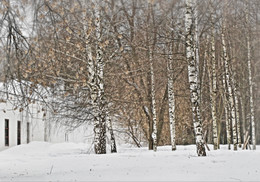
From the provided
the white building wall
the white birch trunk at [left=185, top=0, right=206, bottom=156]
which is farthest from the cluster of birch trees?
the white building wall

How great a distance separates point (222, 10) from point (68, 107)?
9.38 metres

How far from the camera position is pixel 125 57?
1997 cm

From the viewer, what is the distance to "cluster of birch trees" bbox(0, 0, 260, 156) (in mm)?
10984

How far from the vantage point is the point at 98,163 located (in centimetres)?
1246

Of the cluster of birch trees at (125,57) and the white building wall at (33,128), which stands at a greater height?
the cluster of birch trees at (125,57)

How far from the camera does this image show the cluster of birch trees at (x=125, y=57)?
36.0 ft

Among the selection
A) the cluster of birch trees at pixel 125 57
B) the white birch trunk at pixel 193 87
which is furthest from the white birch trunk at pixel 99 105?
the white birch trunk at pixel 193 87

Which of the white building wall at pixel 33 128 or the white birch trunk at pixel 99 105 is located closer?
the white birch trunk at pixel 99 105

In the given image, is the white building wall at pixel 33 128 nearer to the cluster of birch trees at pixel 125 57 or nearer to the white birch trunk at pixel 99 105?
the cluster of birch trees at pixel 125 57

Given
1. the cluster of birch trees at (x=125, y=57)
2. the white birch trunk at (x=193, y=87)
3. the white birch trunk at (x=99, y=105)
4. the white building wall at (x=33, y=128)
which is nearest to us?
the cluster of birch trees at (x=125, y=57)

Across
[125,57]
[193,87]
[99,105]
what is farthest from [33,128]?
[193,87]

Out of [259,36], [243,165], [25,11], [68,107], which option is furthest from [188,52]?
[259,36]

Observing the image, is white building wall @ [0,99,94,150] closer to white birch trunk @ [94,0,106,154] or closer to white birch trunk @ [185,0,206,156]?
white birch trunk @ [94,0,106,154]

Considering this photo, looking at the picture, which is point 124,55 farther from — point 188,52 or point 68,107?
point 188,52
